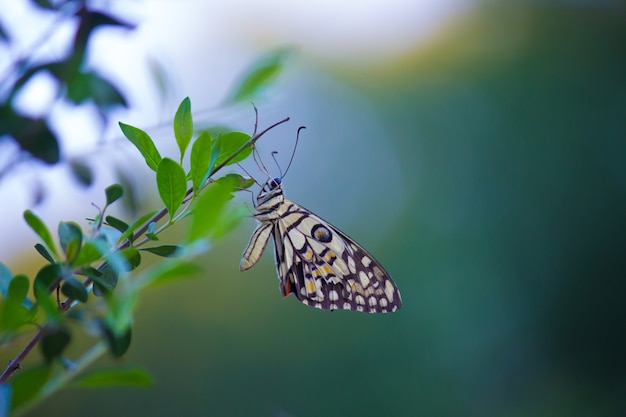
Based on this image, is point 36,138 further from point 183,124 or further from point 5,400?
point 5,400

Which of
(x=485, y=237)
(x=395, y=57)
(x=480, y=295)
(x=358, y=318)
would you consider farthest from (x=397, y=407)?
(x=395, y=57)

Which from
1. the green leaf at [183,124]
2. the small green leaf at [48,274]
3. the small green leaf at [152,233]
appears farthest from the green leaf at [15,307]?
the green leaf at [183,124]

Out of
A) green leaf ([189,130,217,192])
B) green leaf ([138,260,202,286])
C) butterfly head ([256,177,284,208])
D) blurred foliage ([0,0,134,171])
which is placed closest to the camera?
green leaf ([138,260,202,286])

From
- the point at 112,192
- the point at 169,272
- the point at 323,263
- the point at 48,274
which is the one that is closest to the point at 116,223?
the point at 112,192

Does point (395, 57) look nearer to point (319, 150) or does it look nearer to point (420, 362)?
point (319, 150)

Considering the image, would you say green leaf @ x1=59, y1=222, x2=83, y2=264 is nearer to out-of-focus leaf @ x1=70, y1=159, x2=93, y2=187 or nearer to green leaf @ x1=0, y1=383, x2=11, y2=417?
green leaf @ x1=0, y1=383, x2=11, y2=417

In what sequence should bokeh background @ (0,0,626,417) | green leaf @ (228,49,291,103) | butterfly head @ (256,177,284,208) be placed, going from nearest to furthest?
green leaf @ (228,49,291,103), butterfly head @ (256,177,284,208), bokeh background @ (0,0,626,417)

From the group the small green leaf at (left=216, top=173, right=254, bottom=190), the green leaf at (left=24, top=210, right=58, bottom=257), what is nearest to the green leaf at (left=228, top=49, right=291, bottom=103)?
the small green leaf at (left=216, top=173, right=254, bottom=190)
